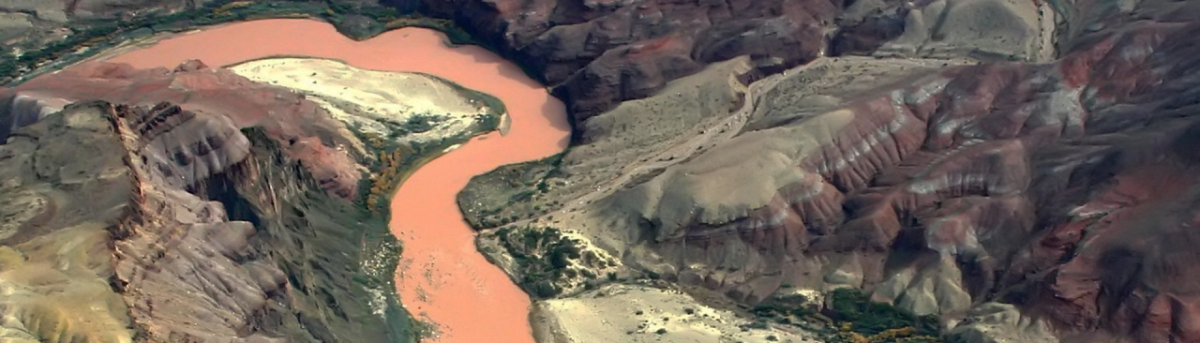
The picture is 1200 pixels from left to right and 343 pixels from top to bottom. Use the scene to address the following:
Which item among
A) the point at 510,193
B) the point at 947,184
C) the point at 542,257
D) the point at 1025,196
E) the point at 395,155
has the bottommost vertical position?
the point at 542,257

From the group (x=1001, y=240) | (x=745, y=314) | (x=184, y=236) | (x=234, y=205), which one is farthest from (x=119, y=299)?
(x=1001, y=240)

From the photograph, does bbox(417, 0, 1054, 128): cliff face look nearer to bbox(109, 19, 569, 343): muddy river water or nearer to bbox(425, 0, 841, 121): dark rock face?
bbox(425, 0, 841, 121): dark rock face

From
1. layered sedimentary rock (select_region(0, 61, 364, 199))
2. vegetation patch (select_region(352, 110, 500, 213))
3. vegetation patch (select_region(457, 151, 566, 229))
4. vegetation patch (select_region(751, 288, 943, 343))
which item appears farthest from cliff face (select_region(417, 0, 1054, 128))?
vegetation patch (select_region(751, 288, 943, 343))

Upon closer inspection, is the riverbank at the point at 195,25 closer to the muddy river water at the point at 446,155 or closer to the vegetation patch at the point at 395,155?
→ the muddy river water at the point at 446,155

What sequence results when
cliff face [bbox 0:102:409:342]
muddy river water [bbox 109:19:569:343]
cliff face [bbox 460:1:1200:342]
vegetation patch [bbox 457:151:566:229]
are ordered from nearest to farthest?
cliff face [bbox 0:102:409:342]
cliff face [bbox 460:1:1200:342]
muddy river water [bbox 109:19:569:343]
vegetation patch [bbox 457:151:566:229]

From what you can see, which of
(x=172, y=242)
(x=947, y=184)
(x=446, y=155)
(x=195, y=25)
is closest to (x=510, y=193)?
(x=446, y=155)

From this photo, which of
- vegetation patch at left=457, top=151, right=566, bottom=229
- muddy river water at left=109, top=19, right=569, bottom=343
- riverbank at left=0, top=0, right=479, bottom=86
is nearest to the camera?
muddy river water at left=109, top=19, right=569, bottom=343

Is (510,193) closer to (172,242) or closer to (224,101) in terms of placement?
(224,101)
